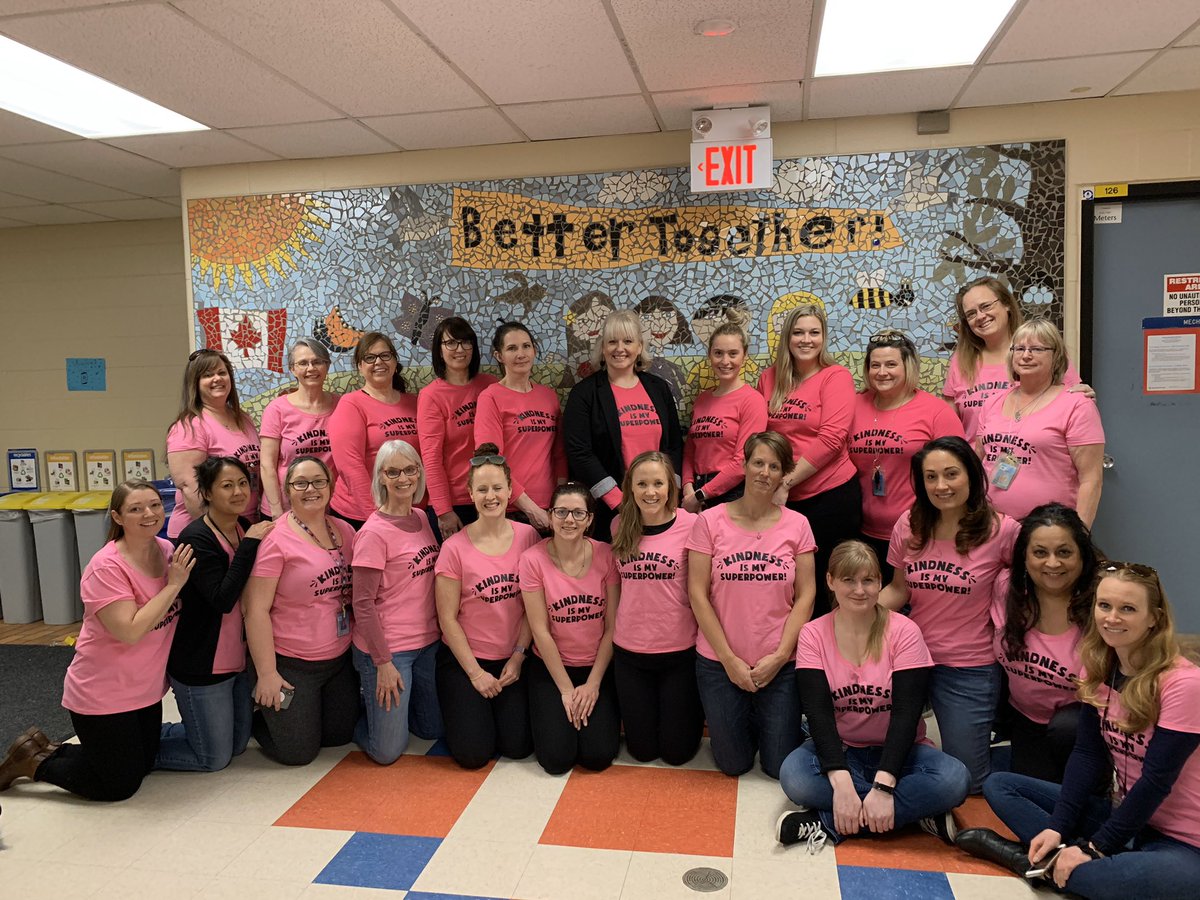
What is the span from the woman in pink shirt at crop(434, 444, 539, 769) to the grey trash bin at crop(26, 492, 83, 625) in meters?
3.59

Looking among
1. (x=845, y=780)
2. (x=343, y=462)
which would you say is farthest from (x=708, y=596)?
(x=343, y=462)

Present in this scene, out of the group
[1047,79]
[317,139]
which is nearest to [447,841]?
[317,139]

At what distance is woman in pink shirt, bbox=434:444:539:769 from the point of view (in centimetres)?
310

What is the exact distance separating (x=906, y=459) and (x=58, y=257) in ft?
19.6

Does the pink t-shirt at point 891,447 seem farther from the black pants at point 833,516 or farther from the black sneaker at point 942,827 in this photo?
the black sneaker at point 942,827

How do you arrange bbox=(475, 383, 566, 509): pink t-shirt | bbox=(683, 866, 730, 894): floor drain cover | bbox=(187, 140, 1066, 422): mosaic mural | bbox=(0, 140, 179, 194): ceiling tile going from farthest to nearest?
bbox=(0, 140, 179, 194): ceiling tile
bbox=(187, 140, 1066, 422): mosaic mural
bbox=(475, 383, 566, 509): pink t-shirt
bbox=(683, 866, 730, 894): floor drain cover

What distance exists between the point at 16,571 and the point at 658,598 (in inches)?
184

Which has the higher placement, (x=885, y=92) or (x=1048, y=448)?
(x=885, y=92)

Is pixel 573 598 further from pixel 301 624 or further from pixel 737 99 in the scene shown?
pixel 737 99

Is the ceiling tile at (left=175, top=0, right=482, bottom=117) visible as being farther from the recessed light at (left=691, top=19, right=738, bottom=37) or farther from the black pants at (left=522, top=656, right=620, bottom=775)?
the black pants at (left=522, top=656, right=620, bottom=775)

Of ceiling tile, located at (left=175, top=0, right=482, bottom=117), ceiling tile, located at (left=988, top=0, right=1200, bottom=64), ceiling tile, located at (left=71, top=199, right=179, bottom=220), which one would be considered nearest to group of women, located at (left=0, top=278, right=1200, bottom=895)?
ceiling tile, located at (left=988, top=0, right=1200, bottom=64)

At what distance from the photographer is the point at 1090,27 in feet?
9.61

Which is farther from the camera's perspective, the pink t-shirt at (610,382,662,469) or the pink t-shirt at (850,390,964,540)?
the pink t-shirt at (610,382,662,469)

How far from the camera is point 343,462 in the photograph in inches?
145
